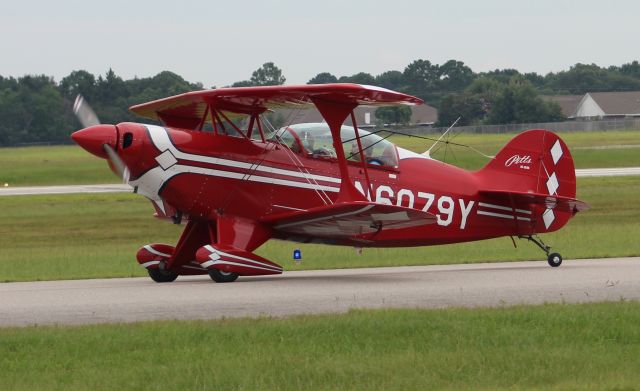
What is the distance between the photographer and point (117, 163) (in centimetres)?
1572

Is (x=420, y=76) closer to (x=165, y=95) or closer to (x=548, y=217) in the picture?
(x=165, y=95)

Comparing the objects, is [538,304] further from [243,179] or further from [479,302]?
[243,179]

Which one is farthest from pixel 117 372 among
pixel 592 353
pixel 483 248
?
pixel 483 248

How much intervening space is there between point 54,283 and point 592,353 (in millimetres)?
8786

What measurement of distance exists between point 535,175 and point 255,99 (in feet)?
15.2

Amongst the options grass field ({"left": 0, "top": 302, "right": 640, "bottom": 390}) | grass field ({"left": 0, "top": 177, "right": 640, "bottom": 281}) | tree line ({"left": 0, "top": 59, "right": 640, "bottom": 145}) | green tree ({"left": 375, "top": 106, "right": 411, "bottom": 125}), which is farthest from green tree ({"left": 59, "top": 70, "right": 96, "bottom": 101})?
grass field ({"left": 0, "top": 302, "right": 640, "bottom": 390})

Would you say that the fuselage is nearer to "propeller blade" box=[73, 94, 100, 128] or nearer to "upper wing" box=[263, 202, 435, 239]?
"upper wing" box=[263, 202, 435, 239]

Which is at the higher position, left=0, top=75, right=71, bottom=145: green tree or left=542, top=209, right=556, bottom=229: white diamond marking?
left=542, top=209, right=556, bottom=229: white diamond marking

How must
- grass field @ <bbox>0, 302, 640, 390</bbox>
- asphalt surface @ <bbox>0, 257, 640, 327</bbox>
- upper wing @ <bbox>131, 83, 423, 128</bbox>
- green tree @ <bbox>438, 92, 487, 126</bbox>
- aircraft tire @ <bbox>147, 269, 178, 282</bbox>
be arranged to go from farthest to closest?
green tree @ <bbox>438, 92, 487, 126</bbox> < aircraft tire @ <bbox>147, 269, 178, 282</bbox> < upper wing @ <bbox>131, 83, 423, 128</bbox> < asphalt surface @ <bbox>0, 257, 640, 327</bbox> < grass field @ <bbox>0, 302, 640, 390</bbox>

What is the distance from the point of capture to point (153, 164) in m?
15.9

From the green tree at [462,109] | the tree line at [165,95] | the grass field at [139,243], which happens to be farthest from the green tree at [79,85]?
the grass field at [139,243]

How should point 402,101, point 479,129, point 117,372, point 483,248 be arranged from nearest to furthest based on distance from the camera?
point 117,372, point 402,101, point 483,248, point 479,129

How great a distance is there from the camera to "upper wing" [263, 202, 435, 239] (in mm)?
15664

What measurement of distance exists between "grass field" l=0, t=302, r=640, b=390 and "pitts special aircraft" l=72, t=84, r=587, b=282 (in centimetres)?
482
